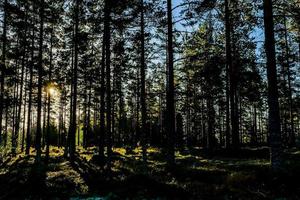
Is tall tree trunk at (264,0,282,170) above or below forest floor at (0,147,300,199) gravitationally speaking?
above

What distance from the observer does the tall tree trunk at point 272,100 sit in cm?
919

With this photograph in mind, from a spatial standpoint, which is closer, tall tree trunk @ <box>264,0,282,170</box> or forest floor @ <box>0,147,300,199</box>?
forest floor @ <box>0,147,300,199</box>

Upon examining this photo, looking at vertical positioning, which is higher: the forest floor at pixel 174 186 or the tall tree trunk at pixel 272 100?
the tall tree trunk at pixel 272 100

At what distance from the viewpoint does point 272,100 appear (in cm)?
952

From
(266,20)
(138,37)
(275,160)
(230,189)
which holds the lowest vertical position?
(230,189)

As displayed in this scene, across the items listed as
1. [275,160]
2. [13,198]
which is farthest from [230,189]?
[13,198]

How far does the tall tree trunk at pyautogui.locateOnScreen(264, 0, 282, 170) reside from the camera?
919cm

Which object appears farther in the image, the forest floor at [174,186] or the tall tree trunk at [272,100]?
the tall tree trunk at [272,100]

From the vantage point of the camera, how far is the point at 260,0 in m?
11.6

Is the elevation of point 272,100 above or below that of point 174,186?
above

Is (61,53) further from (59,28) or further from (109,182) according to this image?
(109,182)

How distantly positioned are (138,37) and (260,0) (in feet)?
21.7

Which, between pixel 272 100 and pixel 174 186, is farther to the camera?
pixel 272 100

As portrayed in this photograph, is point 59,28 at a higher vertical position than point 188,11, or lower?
higher
